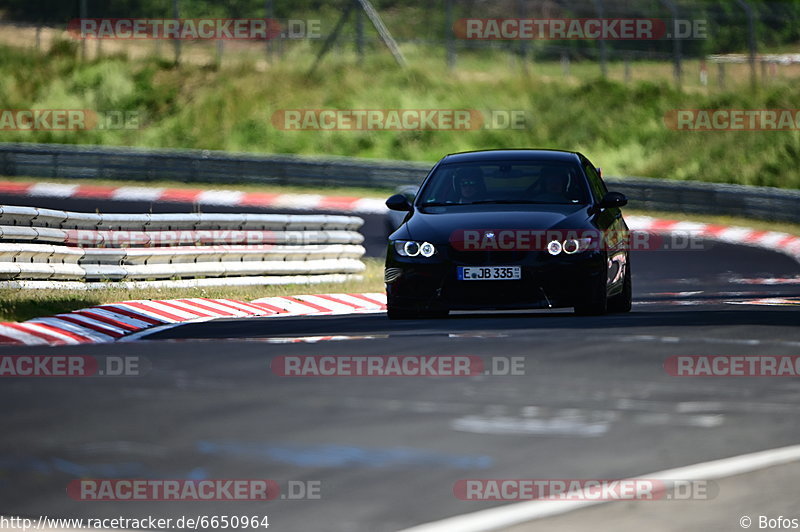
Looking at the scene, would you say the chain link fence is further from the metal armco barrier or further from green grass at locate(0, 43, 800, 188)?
the metal armco barrier

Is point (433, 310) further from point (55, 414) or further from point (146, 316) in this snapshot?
point (55, 414)

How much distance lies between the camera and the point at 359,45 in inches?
1640

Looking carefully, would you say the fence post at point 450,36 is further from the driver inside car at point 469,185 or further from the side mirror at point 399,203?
the side mirror at point 399,203

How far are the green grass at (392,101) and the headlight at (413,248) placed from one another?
954 inches

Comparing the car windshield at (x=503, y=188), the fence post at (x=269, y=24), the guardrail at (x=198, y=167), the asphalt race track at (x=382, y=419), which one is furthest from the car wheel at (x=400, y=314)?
the fence post at (x=269, y=24)

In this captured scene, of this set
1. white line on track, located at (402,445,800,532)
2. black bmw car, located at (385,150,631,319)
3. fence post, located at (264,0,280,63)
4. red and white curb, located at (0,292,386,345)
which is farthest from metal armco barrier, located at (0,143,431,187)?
white line on track, located at (402,445,800,532)

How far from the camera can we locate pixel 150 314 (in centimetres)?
1320

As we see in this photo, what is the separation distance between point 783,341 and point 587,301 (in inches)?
75.4

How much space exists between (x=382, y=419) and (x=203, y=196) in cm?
2498

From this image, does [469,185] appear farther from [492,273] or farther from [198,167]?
[198,167]

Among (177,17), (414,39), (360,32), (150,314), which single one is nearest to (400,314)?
(150,314)

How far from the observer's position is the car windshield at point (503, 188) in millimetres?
13023

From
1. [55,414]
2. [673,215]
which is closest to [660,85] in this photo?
[673,215]

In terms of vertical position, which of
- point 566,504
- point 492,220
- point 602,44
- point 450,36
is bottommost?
point 566,504
